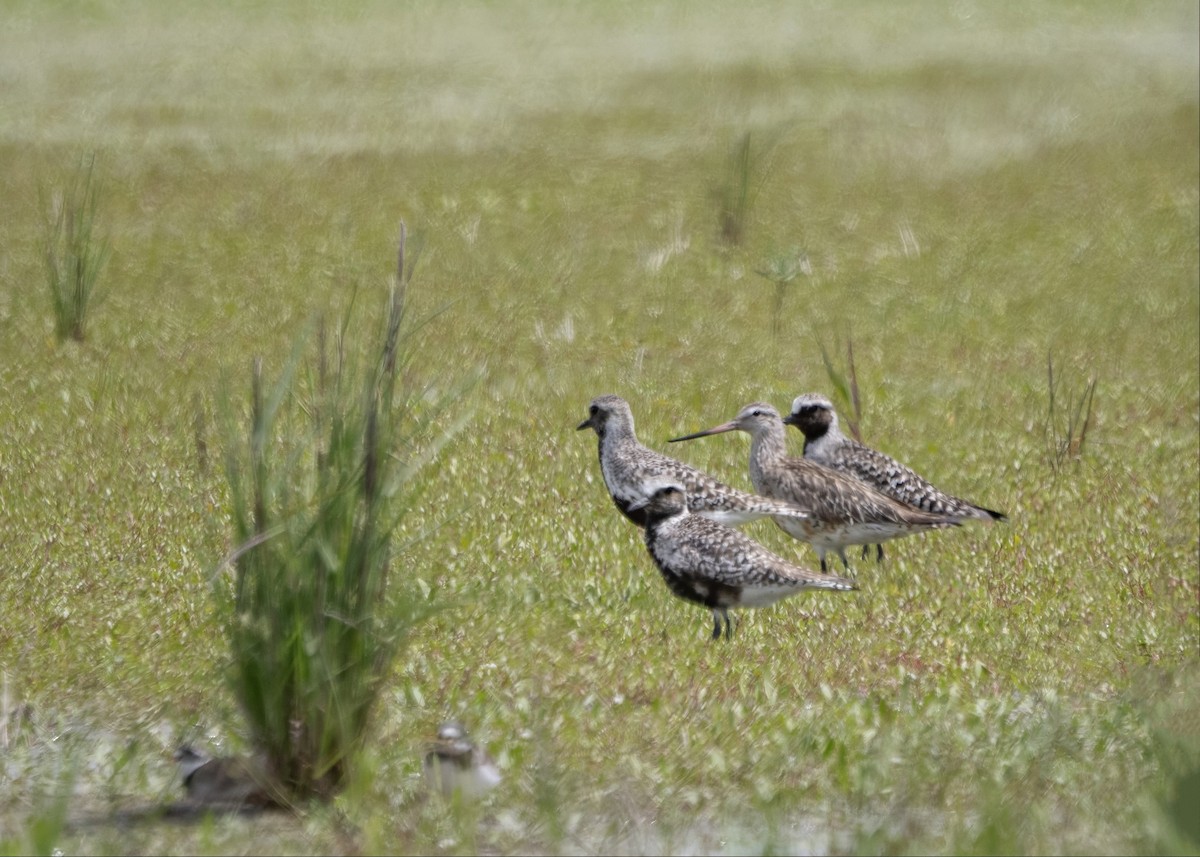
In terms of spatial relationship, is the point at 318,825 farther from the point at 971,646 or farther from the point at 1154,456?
the point at 1154,456

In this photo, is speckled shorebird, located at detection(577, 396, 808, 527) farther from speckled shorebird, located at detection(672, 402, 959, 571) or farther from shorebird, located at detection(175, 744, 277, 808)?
shorebird, located at detection(175, 744, 277, 808)

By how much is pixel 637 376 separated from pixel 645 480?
14.5 feet

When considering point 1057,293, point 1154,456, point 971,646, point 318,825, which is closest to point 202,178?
point 1057,293

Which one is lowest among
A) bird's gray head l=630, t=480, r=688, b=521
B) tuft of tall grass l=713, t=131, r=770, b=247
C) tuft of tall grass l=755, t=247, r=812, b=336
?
bird's gray head l=630, t=480, r=688, b=521

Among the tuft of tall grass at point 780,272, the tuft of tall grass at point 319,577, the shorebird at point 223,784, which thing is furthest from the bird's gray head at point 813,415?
the shorebird at point 223,784

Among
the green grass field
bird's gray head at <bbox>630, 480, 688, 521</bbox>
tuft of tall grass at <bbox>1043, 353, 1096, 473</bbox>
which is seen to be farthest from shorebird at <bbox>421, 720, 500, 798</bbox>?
tuft of tall grass at <bbox>1043, 353, 1096, 473</bbox>

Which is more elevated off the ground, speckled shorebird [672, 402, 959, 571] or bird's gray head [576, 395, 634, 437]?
bird's gray head [576, 395, 634, 437]

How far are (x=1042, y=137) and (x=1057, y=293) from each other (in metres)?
6.26

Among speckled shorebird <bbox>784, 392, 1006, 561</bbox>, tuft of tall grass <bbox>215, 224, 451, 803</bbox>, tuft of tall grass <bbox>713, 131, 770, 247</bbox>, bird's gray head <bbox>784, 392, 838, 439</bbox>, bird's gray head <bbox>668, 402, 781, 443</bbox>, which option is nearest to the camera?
tuft of tall grass <bbox>215, 224, 451, 803</bbox>

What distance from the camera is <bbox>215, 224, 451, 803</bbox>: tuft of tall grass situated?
6.75m

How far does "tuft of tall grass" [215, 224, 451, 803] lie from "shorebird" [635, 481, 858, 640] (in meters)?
2.82

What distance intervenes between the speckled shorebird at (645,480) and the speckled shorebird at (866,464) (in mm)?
751

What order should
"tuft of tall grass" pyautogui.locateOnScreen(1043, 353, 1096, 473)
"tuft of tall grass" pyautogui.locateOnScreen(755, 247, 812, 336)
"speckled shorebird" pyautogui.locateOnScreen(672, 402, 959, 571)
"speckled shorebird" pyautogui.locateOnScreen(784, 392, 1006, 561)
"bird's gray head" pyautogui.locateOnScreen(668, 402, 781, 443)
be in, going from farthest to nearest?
"tuft of tall grass" pyautogui.locateOnScreen(755, 247, 812, 336) < "tuft of tall grass" pyautogui.locateOnScreen(1043, 353, 1096, 473) < "bird's gray head" pyautogui.locateOnScreen(668, 402, 781, 443) < "speckled shorebird" pyautogui.locateOnScreen(784, 392, 1006, 561) < "speckled shorebird" pyautogui.locateOnScreen(672, 402, 959, 571)

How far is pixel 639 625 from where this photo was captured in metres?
9.80
